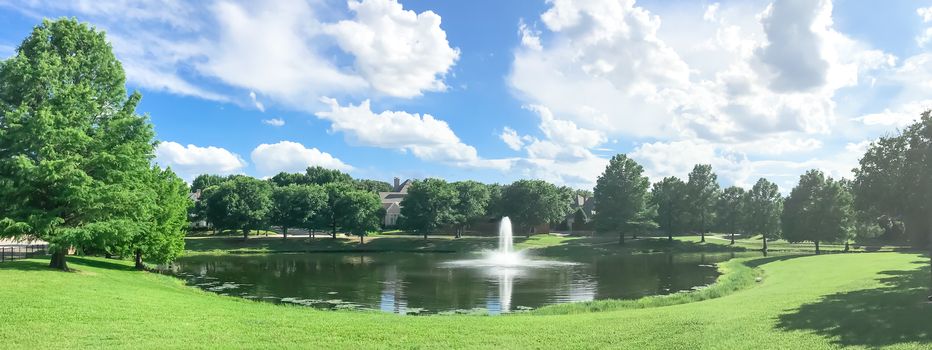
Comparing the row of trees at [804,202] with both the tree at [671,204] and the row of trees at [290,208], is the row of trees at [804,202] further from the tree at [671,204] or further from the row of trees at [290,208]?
the row of trees at [290,208]

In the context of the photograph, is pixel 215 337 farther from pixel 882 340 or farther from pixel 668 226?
pixel 668 226

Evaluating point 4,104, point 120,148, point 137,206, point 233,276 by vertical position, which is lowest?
point 233,276

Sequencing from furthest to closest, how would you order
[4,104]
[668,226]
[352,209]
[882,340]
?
1. [668,226]
2. [352,209]
3. [4,104]
4. [882,340]

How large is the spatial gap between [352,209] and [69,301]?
6205 centimetres

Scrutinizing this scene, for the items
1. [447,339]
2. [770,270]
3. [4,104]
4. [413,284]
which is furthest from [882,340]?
[4,104]

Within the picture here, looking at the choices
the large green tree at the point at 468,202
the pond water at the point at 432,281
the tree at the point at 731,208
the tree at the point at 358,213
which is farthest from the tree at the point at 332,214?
the tree at the point at 731,208

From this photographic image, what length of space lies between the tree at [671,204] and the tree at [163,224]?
66073 mm

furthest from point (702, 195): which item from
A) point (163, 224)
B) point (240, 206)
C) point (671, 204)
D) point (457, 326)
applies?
point (457, 326)

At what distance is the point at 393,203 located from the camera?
4798 inches

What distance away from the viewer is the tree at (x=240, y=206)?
7988cm

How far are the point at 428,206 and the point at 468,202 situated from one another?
9.76m

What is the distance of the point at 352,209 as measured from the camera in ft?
265

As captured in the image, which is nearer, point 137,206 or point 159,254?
point 137,206

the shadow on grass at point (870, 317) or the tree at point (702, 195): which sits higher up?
the tree at point (702, 195)
